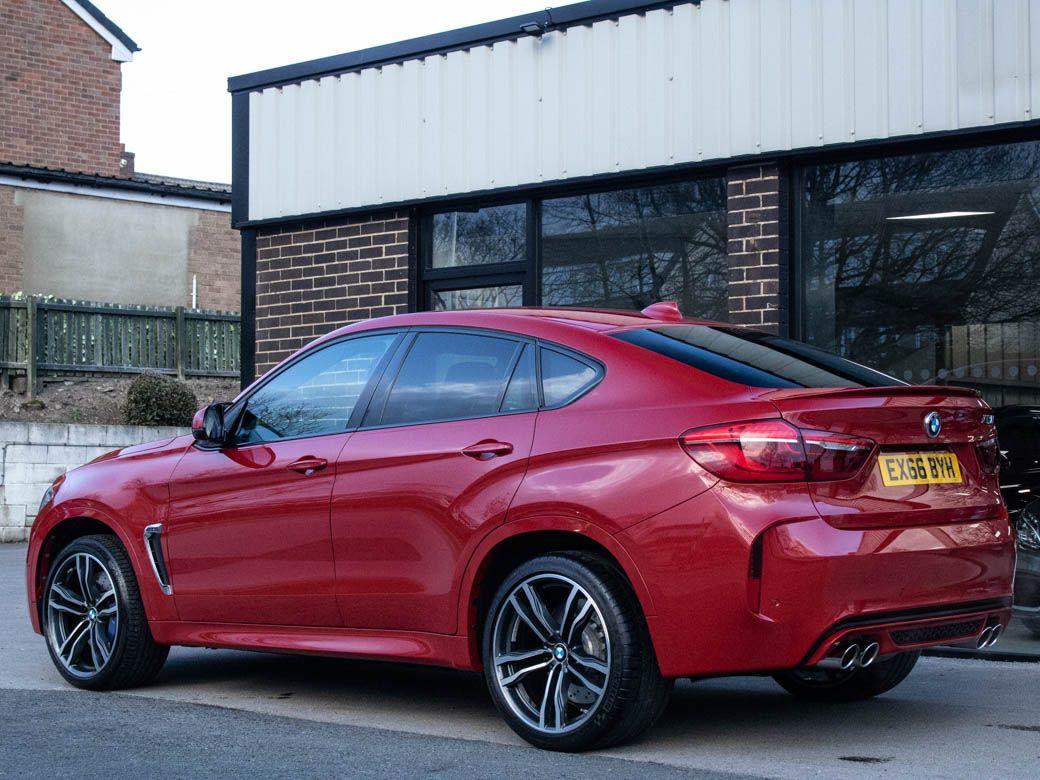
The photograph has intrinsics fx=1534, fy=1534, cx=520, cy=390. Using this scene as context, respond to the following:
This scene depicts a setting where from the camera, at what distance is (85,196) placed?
2898 centimetres

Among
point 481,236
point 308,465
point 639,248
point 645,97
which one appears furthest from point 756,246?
point 308,465

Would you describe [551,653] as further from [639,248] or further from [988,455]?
[639,248]

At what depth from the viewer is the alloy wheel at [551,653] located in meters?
5.28

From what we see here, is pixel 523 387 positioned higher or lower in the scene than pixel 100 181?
lower

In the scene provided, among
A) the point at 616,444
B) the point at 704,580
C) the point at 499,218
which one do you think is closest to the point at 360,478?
the point at 616,444

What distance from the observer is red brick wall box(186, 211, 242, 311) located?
31039 millimetres

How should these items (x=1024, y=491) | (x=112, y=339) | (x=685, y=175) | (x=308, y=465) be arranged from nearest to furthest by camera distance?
(x=308, y=465)
(x=1024, y=491)
(x=685, y=175)
(x=112, y=339)

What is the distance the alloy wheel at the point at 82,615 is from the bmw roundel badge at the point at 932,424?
12.1 feet

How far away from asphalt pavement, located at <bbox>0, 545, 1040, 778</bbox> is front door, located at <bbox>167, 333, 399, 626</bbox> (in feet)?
1.58

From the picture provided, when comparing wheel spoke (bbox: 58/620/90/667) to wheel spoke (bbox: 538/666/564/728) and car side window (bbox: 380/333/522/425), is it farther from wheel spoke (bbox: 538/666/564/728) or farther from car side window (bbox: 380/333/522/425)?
wheel spoke (bbox: 538/666/564/728)

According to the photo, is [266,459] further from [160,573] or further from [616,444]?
[616,444]

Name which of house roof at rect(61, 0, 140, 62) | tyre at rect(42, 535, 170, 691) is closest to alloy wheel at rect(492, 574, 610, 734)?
tyre at rect(42, 535, 170, 691)

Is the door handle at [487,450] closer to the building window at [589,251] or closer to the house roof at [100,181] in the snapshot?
the building window at [589,251]

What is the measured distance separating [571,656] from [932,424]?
148 cm
